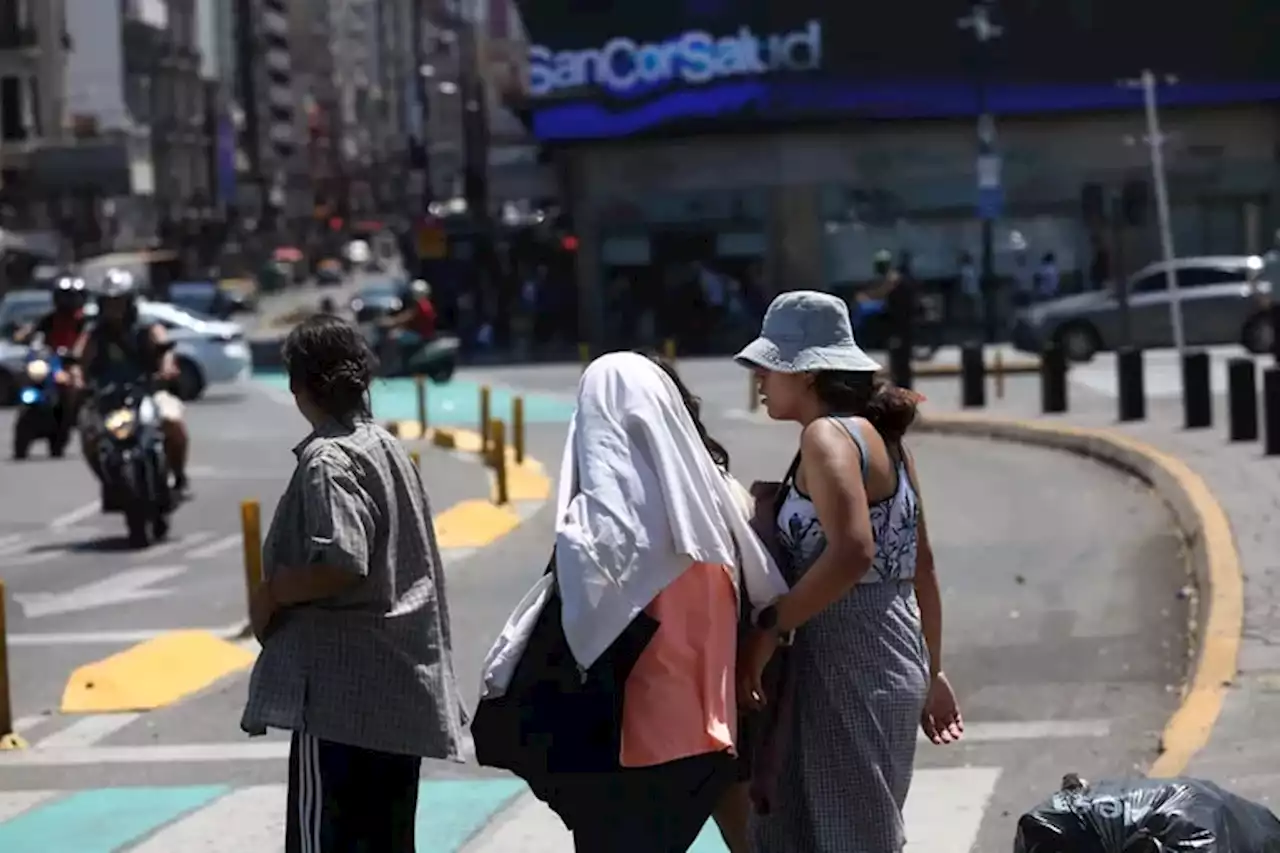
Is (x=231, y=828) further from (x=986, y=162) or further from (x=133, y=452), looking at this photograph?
(x=986, y=162)

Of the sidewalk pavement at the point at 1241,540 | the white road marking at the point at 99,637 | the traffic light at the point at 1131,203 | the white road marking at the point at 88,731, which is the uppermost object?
the traffic light at the point at 1131,203

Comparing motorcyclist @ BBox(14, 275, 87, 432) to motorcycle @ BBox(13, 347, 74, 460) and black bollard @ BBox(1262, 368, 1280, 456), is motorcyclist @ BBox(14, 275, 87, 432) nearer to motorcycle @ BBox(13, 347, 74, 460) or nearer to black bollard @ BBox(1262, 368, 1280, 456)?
motorcycle @ BBox(13, 347, 74, 460)

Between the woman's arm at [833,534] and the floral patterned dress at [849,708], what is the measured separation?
10 centimetres

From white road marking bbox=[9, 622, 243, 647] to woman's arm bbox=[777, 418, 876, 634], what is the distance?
793 centimetres

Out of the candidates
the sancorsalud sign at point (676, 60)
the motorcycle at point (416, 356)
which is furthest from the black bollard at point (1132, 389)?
the sancorsalud sign at point (676, 60)

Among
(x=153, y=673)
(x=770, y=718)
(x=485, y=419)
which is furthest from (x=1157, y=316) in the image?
(x=770, y=718)

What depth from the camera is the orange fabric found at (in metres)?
4.98

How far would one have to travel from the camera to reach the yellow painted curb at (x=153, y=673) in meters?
10.7

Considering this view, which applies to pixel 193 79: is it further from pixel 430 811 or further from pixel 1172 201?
pixel 430 811

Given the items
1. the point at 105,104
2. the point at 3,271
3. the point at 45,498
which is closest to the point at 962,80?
the point at 45,498

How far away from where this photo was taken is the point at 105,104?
9450 centimetres

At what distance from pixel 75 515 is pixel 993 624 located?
9749mm

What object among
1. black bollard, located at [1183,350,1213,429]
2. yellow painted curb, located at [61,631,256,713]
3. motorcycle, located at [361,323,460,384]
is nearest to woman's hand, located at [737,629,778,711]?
yellow painted curb, located at [61,631,256,713]

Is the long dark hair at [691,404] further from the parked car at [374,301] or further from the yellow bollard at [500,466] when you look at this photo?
the parked car at [374,301]
